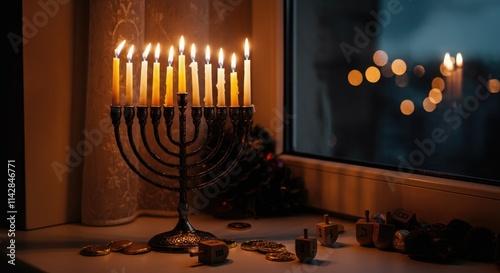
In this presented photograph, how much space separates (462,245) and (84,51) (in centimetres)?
92

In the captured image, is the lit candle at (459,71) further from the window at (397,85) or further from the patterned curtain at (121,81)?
the patterned curtain at (121,81)

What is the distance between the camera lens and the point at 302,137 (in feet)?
5.74

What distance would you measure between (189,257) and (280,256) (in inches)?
6.9

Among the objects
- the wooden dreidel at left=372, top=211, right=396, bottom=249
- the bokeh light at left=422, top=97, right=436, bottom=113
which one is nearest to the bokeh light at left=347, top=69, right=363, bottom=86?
the bokeh light at left=422, top=97, right=436, bottom=113

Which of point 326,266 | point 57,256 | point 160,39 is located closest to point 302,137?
point 160,39

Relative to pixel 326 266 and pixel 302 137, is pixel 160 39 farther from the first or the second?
pixel 326 266

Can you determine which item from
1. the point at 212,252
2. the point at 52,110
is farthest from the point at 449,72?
the point at 52,110

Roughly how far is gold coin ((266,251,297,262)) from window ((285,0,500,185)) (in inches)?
15.3

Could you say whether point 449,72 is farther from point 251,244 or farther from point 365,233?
point 251,244

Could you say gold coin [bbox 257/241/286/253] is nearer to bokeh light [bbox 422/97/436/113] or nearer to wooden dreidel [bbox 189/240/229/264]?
wooden dreidel [bbox 189/240/229/264]

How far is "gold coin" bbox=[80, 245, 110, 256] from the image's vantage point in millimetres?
1243

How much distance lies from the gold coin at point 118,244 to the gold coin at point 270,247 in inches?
10.4

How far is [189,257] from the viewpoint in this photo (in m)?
1.25

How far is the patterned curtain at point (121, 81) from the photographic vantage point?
1.43m
